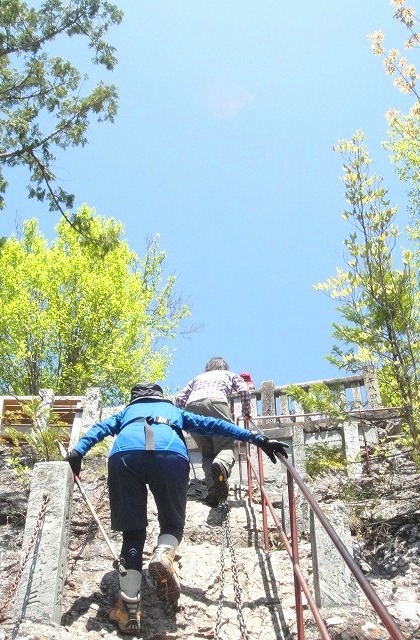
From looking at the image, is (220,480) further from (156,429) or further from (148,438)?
(148,438)

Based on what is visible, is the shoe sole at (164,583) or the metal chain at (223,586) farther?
the shoe sole at (164,583)

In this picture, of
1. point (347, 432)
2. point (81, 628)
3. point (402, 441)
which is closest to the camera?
point (81, 628)

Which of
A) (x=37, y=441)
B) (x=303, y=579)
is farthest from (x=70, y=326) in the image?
(x=303, y=579)

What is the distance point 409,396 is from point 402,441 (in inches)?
16.5

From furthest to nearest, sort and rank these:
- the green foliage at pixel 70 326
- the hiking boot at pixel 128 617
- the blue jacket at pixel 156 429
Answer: the green foliage at pixel 70 326
the blue jacket at pixel 156 429
the hiking boot at pixel 128 617

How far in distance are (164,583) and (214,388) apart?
3112 millimetres

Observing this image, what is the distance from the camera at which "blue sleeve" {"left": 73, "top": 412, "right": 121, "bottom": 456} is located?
14.6 feet

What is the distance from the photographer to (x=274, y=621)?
4.14 meters

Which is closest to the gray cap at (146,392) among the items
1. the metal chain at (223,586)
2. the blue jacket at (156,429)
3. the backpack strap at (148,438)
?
the blue jacket at (156,429)

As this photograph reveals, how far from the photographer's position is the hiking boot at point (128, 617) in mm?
3816

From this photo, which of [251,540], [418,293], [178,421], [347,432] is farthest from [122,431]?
[347,432]

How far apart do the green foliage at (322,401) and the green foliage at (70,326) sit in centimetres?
1057

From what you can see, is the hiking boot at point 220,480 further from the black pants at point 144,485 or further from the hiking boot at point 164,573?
the hiking boot at point 164,573

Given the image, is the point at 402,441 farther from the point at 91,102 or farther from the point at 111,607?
the point at 91,102
